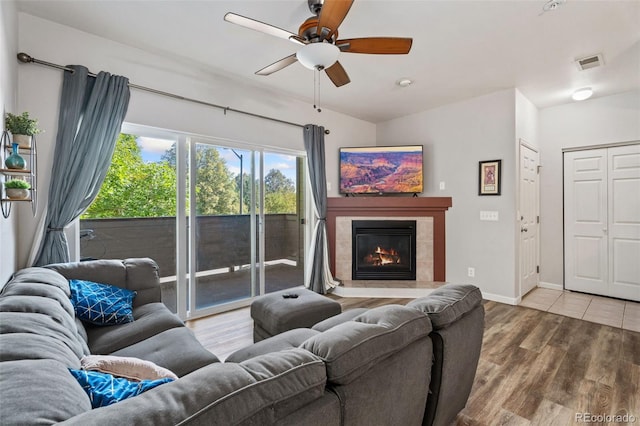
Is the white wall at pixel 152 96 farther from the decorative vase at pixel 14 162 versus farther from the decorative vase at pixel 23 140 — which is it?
the decorative vase at pixel 14 162

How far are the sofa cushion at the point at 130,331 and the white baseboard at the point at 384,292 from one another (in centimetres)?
265

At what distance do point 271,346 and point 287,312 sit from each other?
0.54 meters

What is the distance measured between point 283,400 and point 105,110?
9.50ft

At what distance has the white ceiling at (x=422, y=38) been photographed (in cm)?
229

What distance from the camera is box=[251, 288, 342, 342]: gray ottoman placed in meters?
2.25

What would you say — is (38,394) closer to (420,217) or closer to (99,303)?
(99,303)

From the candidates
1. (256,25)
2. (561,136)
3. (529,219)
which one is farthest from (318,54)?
(561,136)

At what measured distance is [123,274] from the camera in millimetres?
2373

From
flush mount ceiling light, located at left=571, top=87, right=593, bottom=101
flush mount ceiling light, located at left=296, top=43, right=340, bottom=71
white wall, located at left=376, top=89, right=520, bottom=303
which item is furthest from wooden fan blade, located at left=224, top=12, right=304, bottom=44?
flush mount ceiling light, located at left=571, top=87, right=593, bottom=101

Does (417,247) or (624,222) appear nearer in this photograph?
(624,222)

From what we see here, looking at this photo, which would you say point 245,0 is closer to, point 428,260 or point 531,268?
point 428,260

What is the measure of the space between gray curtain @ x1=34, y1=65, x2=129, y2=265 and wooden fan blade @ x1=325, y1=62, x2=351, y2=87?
1.85 m

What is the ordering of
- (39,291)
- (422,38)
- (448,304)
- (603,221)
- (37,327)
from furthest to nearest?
(603,221)
(422,38)
(39,291)
(448,304)
(37,327)

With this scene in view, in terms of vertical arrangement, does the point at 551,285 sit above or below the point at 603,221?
below
